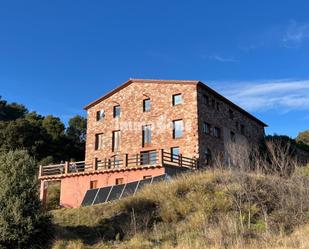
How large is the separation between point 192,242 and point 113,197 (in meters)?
10.5

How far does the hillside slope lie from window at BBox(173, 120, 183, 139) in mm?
13089

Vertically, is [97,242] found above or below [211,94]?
below

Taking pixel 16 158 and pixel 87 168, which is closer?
pixel 16 158

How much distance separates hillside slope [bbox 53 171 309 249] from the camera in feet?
44.4

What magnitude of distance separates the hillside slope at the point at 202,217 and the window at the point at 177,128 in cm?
1309

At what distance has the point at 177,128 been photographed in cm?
3531

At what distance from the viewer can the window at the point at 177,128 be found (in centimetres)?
3491

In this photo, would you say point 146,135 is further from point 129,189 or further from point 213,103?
point 129,189

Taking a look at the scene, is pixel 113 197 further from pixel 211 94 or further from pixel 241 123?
pixel 241 123

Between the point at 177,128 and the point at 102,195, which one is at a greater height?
the point at 177,128

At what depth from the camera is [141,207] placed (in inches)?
752

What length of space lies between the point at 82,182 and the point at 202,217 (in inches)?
670

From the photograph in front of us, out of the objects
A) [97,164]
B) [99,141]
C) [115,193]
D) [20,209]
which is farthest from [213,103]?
[20,209]

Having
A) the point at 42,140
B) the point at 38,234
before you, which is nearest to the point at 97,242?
the point at 38,234
